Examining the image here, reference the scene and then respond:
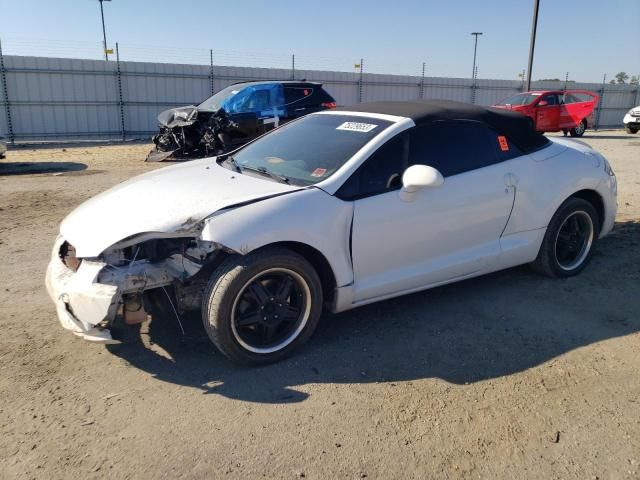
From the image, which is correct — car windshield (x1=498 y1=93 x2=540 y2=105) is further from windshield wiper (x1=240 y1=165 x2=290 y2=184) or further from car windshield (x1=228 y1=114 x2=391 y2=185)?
windshield wiper (x1=240 y1=165 x2=290 y2=184)

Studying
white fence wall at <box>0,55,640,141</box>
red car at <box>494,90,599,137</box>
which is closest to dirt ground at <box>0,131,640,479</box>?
red car at <box>494,90,599,137</box>

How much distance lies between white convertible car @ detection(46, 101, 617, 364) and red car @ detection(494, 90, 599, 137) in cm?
1521

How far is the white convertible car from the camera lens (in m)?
3.22

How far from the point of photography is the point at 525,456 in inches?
103

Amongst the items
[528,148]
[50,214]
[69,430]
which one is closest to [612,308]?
[528,148]

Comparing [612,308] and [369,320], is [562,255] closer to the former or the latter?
[612,308]

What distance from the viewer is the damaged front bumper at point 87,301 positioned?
3064 millimetres

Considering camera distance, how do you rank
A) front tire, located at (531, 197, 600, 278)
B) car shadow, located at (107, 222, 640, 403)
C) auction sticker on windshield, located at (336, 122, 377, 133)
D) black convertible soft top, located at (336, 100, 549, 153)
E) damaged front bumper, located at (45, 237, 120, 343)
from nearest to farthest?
1. damaged front bumper, located at (45, 237, 120, 343)
2. car shadow, located at (107, 222, 640, 403)
3. auction sticker on windshield, located at (336, 122, 377, 133)
4. black convertible soft top, located at (336, 100, 549, 153)
5. front tire, located at (531, 197, 600, 278)

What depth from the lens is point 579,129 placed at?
67.3ft

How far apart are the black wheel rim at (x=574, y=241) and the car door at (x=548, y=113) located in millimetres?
15208

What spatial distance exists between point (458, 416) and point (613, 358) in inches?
52.4

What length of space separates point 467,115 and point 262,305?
2.25 meters

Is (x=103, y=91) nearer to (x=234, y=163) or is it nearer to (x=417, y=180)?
(x=234, y=163)

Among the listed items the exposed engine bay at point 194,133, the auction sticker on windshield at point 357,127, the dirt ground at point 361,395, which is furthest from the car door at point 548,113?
the auction sticker on windshield at point 357,127
